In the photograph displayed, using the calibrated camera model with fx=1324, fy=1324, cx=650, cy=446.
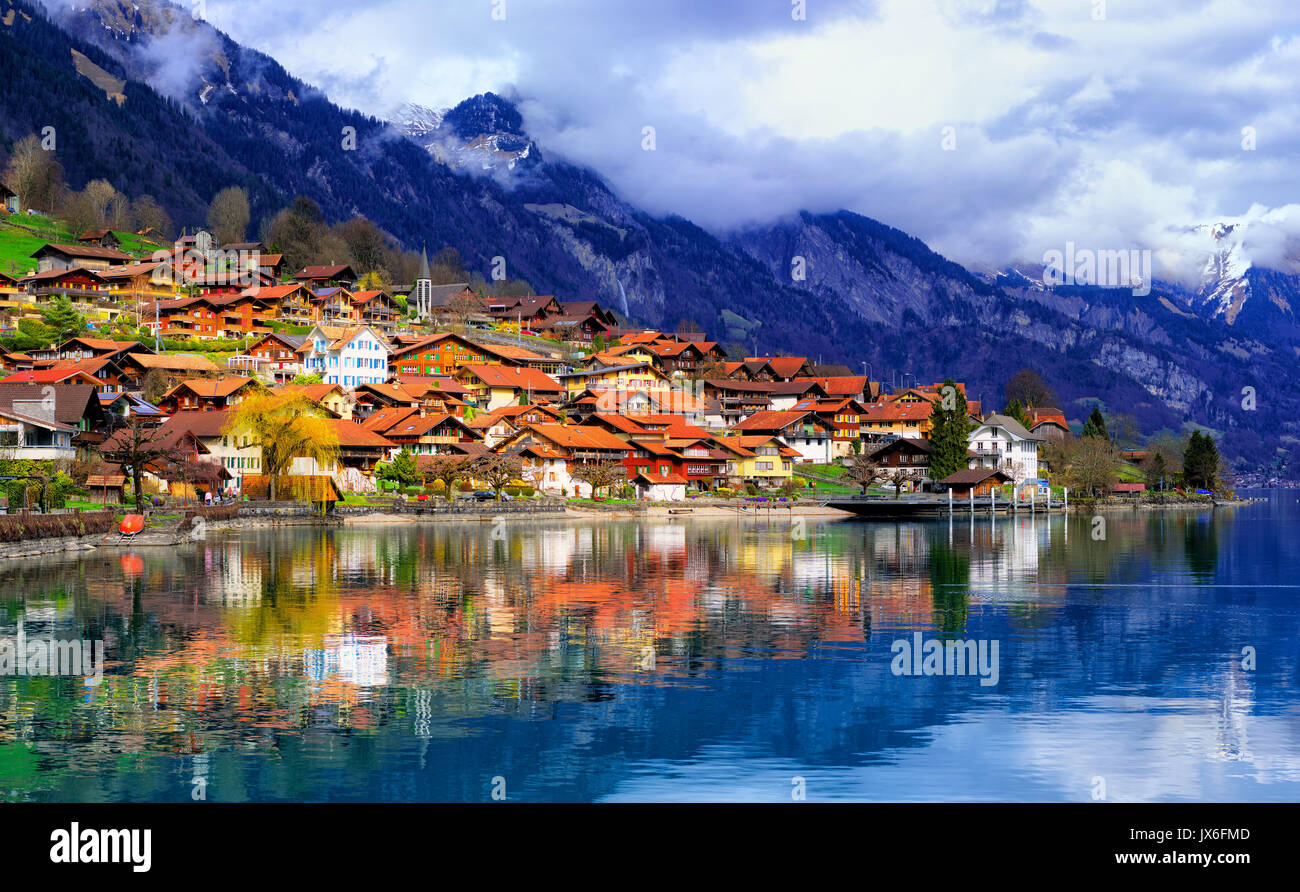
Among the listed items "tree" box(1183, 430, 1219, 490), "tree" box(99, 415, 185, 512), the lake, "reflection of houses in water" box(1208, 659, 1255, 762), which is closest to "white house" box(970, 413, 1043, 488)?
"tree" box(1183, 430, 1219, 490)

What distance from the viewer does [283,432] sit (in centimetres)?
10081

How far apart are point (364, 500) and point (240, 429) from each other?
11843 millimetres

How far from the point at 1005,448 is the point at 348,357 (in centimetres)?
7798

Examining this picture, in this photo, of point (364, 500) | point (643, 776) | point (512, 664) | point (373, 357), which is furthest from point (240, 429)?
point (643, 776)

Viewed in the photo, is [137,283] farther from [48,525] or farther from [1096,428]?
[1096,428]

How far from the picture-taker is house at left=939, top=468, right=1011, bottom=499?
139250 millimetres

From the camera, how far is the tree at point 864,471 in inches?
5468

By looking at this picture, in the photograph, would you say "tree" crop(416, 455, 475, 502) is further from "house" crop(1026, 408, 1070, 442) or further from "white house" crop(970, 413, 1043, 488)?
"house" crop(1026, 408, 1070, 442)

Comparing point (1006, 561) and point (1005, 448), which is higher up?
point (1005, 448)

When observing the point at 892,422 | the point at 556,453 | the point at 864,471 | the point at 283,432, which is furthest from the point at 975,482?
the point at 283,432

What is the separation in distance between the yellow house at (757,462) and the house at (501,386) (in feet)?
79.0

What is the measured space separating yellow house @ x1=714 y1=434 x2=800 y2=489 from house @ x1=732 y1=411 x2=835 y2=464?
943 centimetres
